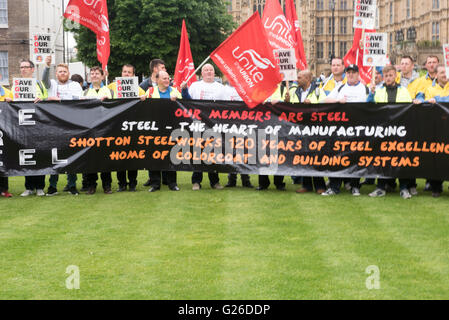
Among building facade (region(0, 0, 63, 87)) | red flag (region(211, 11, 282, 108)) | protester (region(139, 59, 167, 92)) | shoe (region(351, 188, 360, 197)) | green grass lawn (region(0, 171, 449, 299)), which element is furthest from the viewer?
building facade (region(0, 0, 63, 87))

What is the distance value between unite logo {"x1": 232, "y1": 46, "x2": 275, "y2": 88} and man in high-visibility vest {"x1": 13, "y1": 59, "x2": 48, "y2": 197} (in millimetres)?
3558

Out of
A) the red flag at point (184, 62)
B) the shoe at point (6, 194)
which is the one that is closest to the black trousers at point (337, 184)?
the shoe at point (6, 194)

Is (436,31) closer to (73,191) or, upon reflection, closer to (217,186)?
(217,186)

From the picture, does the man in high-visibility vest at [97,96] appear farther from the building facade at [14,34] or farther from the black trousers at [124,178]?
the building facade at [14,34]

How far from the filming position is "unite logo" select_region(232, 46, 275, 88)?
11430 mm

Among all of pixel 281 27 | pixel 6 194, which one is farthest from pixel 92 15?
pixel 281 27

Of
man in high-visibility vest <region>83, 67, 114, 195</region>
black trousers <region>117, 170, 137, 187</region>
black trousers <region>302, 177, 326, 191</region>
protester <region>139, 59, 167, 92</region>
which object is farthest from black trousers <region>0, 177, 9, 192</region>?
black trousers <region>302, 177, 326, 191</region>

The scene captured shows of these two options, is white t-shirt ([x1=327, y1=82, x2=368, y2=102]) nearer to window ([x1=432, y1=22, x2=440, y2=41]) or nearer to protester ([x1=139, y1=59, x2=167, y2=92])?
protester ([x1=139, y1=59, x2=167, y2=92])

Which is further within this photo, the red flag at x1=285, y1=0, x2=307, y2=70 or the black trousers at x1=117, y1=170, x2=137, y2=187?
the red flag at x1=285, y1=0, x2=307, y2=70

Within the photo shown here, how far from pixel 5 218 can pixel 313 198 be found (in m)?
4.80

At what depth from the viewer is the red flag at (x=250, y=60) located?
1143 centimetres

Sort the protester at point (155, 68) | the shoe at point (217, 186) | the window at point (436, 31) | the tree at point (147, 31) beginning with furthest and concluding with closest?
the window at point (436, 31), the tree at point (147, 31), the protester at point (155, 68), the shoe at point (217, 186)

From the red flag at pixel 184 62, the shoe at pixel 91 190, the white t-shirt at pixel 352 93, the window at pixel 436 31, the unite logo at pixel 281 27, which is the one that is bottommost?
the shoe at pixel 91 190

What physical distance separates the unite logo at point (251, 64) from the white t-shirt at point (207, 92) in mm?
1308
